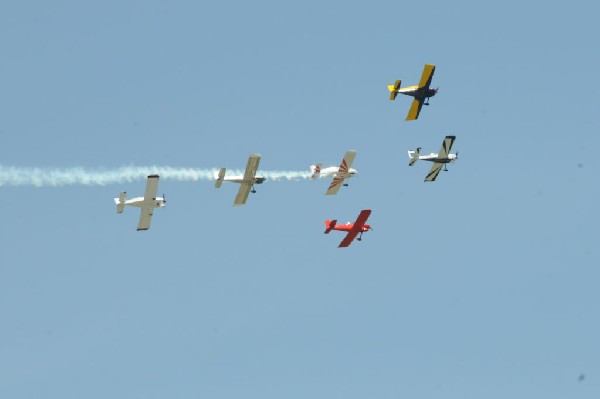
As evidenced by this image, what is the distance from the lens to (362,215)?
335ft

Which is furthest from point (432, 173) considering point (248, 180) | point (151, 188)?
point (151, 188)

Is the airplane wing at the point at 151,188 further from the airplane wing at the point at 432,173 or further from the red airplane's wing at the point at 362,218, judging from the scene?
the airplane wing at the point at 432,173

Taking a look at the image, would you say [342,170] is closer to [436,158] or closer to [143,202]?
[436,158]

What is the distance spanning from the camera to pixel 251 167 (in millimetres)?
95250

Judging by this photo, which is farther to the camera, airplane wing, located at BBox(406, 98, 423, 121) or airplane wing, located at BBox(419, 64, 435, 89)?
airplane wing, located at BBox(406, 98, 423, 121)

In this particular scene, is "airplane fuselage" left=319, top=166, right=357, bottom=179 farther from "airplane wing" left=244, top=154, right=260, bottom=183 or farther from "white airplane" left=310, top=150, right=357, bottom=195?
"airplane wing" left=244, top=154, right=260, bottom=183

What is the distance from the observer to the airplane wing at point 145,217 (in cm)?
9269

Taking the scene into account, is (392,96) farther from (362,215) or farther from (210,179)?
(210,179)

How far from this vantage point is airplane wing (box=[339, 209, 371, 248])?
335 feet

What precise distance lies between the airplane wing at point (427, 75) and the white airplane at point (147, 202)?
79.7 ft

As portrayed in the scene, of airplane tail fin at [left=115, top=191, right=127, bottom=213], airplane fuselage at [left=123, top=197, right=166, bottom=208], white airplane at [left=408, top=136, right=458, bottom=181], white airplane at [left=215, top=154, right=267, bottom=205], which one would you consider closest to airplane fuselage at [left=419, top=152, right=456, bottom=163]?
white airplane at [left=408, top=136, right=458, bottom=181]

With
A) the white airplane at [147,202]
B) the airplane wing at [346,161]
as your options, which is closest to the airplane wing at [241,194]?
the white airplane at [147,202]

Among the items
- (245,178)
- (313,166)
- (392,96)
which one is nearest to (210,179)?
(245,178)

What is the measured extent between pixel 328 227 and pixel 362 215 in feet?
9.40
